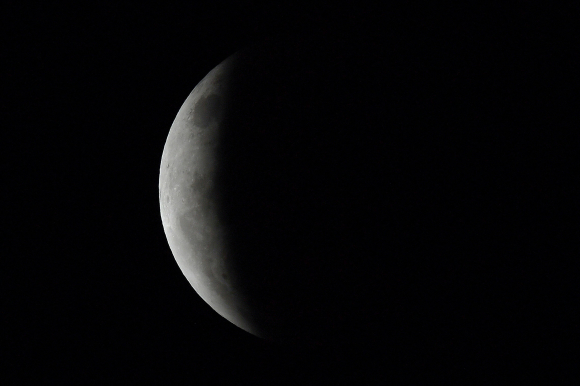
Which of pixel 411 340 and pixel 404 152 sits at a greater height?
pixel 404 152

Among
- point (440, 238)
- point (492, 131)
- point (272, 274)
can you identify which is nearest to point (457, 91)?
point (492, 131)

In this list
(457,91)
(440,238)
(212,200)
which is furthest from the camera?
(212,200)

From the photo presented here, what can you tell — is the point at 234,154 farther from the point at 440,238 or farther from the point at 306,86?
the point at 440,238

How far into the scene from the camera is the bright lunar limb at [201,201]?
12.5ft

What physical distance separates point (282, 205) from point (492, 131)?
66.7 inches

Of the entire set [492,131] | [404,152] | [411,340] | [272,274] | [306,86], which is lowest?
[411,340]

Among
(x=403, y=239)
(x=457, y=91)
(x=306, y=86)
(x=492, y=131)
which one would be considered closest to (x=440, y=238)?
(x=403, y=239)

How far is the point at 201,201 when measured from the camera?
3.85 meters

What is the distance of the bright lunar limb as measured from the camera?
3.82 meters

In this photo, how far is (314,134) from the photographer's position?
3.42 meters

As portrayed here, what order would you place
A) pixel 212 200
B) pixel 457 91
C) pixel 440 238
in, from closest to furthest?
pixel 440 238
pixel 457 91
pixel 212 200

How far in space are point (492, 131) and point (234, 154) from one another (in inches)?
79.1

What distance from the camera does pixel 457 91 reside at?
3.48 meters

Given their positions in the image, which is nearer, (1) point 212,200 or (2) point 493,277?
(2) point 493,277
